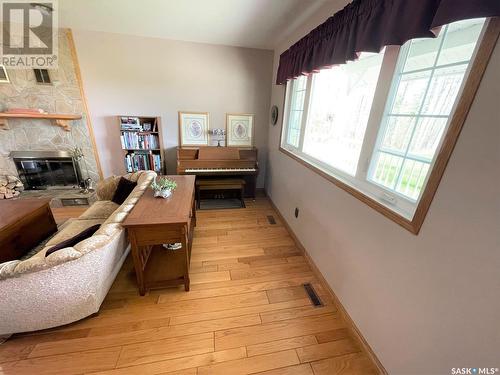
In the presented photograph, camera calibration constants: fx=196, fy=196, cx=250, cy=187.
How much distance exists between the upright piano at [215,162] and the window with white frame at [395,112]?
4.69ft

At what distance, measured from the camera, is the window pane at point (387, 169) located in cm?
119

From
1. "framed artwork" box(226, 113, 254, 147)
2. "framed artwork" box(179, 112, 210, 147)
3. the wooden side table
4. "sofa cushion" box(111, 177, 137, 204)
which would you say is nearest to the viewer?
the wooden side table

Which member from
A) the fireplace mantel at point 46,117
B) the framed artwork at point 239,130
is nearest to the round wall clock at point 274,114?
the framed artwork at point 239,130

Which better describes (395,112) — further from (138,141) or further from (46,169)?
(46,169)

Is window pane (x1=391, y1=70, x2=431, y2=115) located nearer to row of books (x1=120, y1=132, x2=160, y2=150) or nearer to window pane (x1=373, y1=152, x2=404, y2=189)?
window pane (x1=373, y1=152, x2=404, y2=189)

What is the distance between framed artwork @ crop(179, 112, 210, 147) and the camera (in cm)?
318

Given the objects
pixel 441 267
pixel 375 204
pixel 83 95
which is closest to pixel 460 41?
pixel 375 204

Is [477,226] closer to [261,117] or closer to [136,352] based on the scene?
[136,352]

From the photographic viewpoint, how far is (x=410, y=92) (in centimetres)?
109

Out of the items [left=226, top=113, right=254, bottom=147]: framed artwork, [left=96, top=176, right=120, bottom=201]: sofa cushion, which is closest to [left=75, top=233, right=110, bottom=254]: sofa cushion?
[left=96, top=176, right=120, bottom=201]: sofa cushion

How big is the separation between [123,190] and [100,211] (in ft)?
1.02

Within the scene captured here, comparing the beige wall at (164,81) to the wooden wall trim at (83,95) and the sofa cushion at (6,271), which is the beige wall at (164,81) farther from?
the sofa cushion at (6,271)

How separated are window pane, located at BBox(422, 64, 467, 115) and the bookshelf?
3.13m

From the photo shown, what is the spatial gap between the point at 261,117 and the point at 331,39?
1.99 metres
